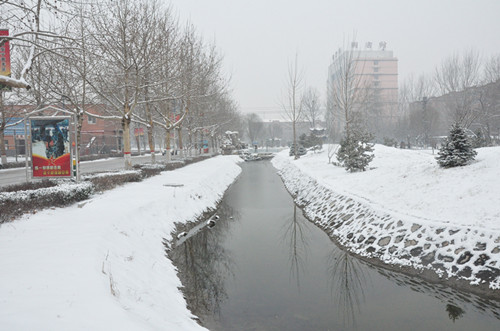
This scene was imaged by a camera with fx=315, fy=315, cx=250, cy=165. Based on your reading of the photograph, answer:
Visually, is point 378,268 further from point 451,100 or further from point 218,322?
point 451,100

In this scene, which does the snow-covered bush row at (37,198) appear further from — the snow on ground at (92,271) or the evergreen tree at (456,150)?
the evergreen tree at (456,150)

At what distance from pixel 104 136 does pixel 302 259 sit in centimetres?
3783

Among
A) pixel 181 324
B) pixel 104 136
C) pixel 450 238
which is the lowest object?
pixel 181 324

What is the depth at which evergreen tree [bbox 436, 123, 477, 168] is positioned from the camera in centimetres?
960

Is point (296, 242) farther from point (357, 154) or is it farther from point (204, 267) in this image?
point (357, 154)

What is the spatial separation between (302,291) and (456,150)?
7075 millimetres

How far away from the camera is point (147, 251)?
6.87 metres

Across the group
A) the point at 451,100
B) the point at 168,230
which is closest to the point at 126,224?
the point at 168,230

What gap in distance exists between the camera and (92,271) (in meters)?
4.61

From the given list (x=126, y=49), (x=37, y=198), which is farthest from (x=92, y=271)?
(x=126, y=49)

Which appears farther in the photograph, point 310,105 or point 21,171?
point 310,105

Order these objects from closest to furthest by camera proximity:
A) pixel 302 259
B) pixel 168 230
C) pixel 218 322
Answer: pixel 218 322 → pixel 302 259 → pixel 168 230

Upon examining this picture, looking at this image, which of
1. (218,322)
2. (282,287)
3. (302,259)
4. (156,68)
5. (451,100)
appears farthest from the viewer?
(451,100)

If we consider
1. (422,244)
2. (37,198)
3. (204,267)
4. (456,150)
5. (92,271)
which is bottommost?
(204,267)
